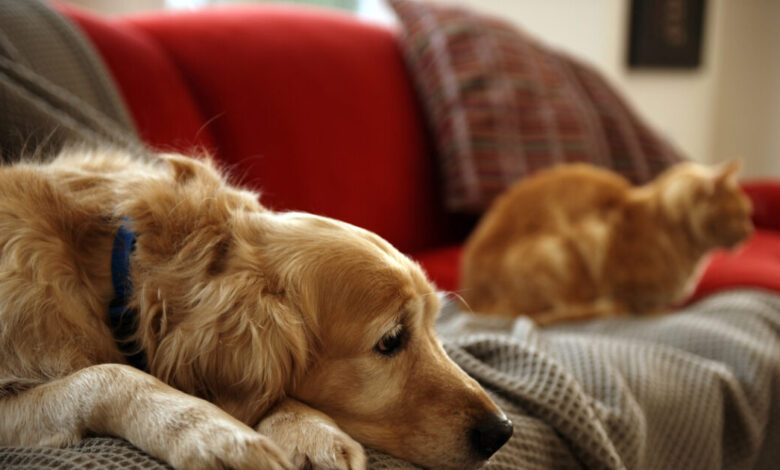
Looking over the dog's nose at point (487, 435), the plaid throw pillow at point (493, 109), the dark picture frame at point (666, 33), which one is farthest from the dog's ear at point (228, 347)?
the dark picture frame at point (666, 33)

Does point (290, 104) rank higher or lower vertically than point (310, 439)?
higher

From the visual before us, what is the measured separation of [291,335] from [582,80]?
2575 millimetres

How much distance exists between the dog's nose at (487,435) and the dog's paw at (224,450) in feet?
0.98

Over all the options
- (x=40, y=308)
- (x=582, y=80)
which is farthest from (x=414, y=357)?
(x=582, y=80)

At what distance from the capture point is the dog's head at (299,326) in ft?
2.86

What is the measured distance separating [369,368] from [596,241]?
1.56 m

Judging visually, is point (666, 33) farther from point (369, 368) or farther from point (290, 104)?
point (369, 368)

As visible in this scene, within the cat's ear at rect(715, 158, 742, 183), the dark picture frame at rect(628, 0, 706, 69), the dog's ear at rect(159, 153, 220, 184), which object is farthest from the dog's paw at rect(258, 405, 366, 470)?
the dark picture frame at rect(628, 0, 706, 69)

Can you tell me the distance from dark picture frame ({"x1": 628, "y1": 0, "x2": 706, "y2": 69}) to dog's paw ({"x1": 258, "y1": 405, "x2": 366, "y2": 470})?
4295 mm

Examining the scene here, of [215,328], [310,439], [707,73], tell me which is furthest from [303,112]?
[707,73]

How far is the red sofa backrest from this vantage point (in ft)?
6.60

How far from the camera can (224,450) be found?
718 mm

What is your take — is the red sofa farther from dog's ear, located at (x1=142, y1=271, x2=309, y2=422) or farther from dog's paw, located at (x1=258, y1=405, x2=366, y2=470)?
dog's paw, located at (x1=258, y1=405, x2=366, y2=470)

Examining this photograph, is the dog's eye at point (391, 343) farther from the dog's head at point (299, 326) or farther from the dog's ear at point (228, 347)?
the dog's ear at point (228, 347)
